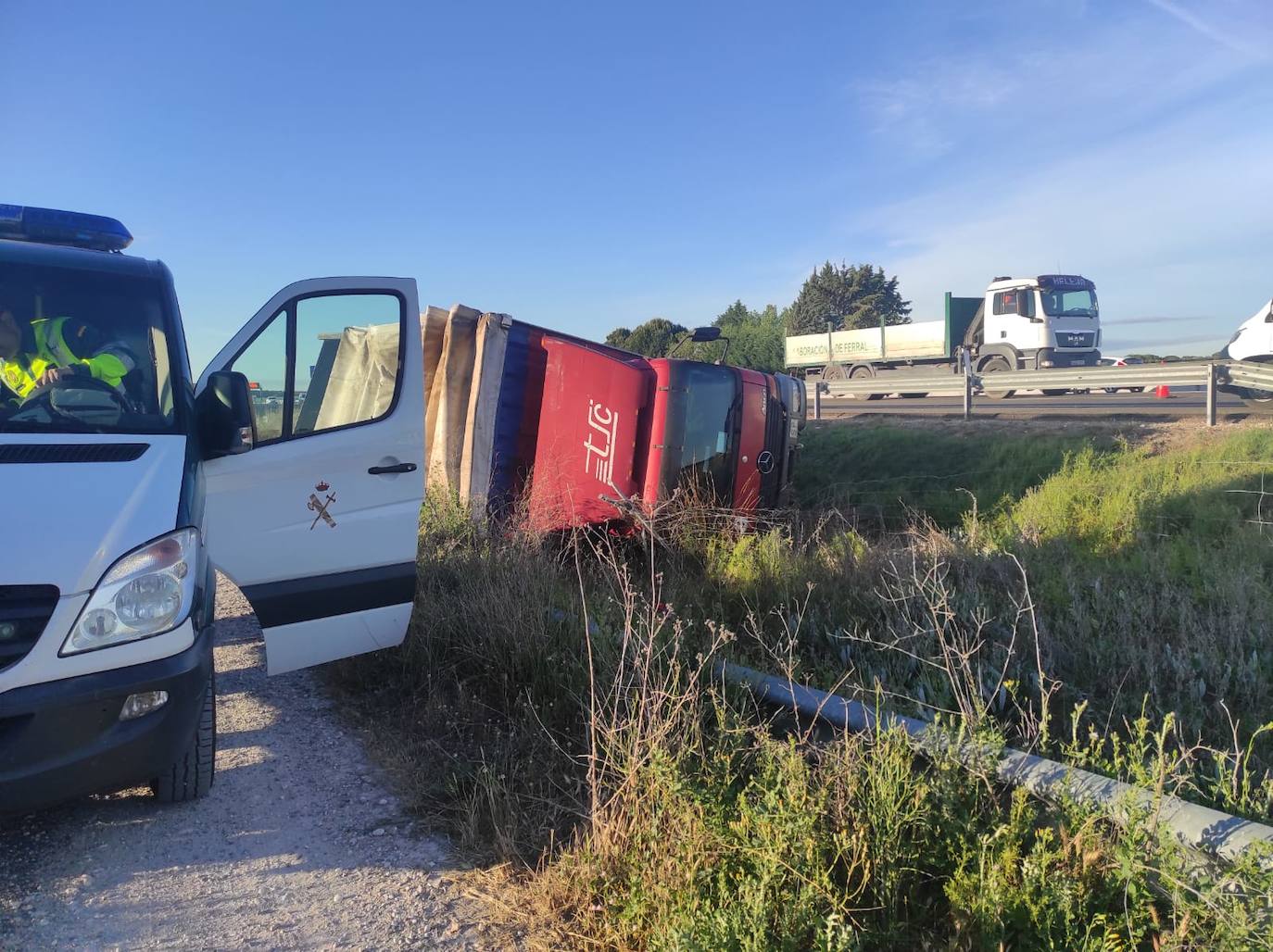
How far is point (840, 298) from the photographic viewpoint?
58.8 metres

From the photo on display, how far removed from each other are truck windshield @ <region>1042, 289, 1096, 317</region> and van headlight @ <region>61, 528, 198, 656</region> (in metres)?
26.7

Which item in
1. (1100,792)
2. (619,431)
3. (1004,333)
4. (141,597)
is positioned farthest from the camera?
(1004,333)

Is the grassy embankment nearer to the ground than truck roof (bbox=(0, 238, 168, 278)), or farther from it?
nearer to the ground

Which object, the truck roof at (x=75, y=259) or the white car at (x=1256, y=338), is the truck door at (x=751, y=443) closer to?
the truck roof at (x=75, y=259)

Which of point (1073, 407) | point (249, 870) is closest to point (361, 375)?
point (249, 870)

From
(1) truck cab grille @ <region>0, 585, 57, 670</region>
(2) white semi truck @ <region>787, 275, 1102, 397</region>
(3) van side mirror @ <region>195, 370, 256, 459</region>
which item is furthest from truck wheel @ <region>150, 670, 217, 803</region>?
(2) white semi truck @ <region>787, 275, 1102, 397</region>

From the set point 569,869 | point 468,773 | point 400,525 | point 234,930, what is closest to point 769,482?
point 400,525

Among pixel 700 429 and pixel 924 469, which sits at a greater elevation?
pixel 700 429

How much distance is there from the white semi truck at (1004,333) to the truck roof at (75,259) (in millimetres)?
21715

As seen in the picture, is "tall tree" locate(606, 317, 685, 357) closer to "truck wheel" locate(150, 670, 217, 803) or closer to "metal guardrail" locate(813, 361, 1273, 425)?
"metal guardrail" locate(813, 361, 1273, 425)

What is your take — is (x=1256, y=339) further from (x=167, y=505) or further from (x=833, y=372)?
(x=167, y=505)

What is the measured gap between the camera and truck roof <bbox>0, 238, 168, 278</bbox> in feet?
12.8

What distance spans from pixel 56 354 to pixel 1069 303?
1079 inches

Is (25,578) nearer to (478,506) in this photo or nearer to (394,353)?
(394,353)
